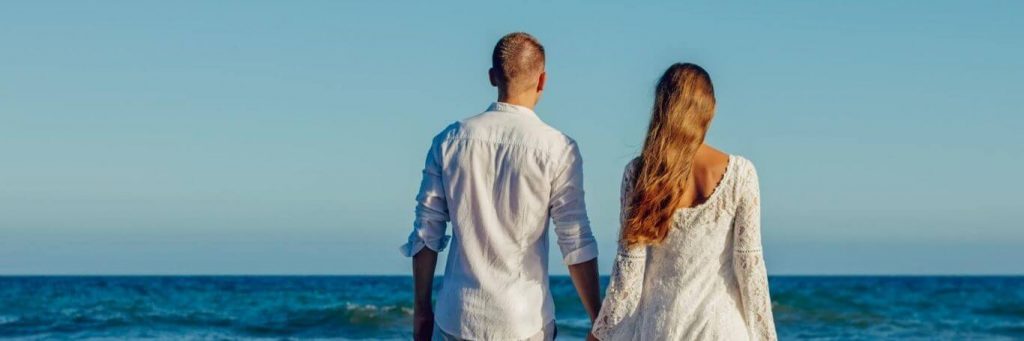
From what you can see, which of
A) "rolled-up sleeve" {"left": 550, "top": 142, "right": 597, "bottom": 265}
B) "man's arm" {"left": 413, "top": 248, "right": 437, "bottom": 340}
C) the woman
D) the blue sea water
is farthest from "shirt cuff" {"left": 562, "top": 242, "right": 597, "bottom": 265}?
the blue sea water

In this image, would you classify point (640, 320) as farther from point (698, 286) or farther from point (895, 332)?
point (895, 332)

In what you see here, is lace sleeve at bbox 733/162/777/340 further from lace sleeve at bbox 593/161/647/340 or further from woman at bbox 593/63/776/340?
lace sleeve at bbox 593/161/647/340

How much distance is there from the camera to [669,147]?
405 cm

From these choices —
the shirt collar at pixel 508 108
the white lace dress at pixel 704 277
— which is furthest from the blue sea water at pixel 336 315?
the shirt collar at pixel 508 108

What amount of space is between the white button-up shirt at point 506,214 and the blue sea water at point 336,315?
12.7 metres

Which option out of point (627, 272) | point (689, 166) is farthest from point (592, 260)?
point (689, 166)

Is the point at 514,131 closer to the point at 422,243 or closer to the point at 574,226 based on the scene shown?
the point at 574,226

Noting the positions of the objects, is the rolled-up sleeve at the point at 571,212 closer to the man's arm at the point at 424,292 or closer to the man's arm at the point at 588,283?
the man's arm at the point at 588,283

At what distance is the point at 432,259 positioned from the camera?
164 inches

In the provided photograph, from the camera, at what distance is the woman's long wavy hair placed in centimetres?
405

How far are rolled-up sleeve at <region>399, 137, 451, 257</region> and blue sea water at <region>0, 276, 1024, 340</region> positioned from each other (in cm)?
1266

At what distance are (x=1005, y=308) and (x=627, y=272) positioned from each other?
70.9 ft

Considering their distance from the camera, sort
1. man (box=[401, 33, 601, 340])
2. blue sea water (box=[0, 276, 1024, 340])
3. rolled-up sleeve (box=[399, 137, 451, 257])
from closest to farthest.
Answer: man (box=[401, 33, 601, 340]), rolled-up sleeve (box=[399, 137, 451, 257]), blue sea water (box=[0, 276, 1024, 340])

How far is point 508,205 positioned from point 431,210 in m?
0.26
